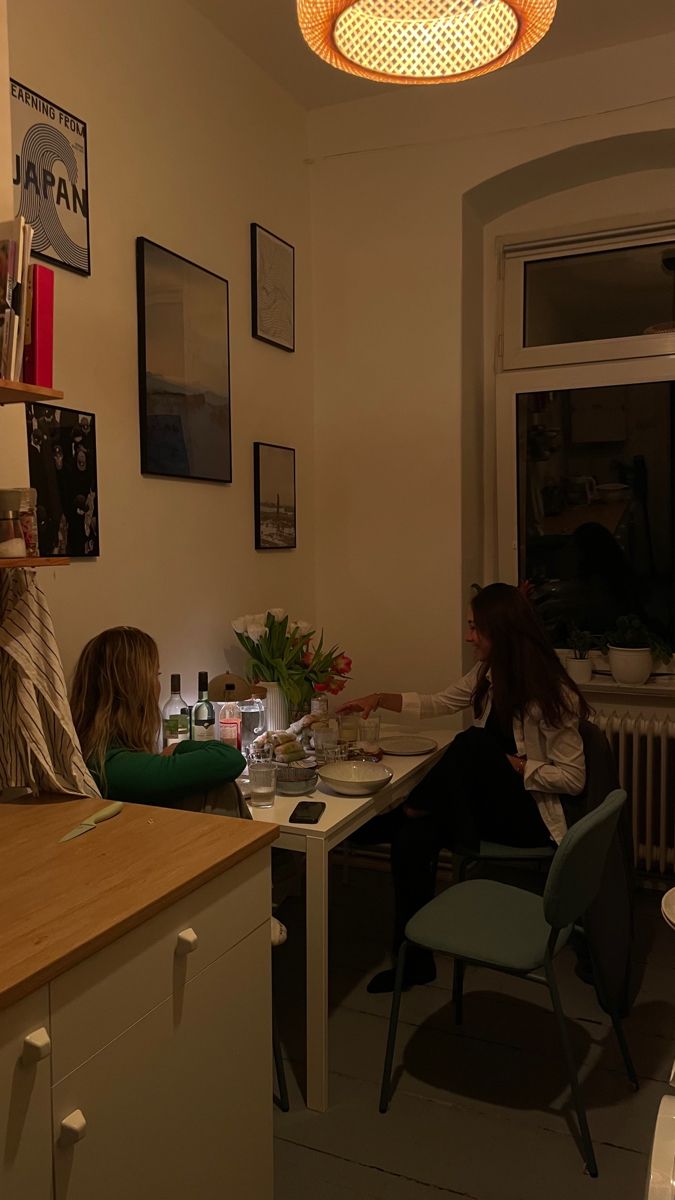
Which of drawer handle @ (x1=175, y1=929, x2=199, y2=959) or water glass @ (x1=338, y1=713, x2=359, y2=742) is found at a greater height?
water glass @ (x1=338, y1=713, x2=359, y2=742)

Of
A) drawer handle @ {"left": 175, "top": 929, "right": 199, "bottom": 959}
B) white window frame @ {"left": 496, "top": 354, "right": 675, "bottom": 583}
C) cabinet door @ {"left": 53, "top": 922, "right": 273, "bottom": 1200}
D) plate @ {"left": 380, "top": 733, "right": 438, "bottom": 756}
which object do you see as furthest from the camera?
white window frame @ {"left": 496, "top": 354, "right": 675, "bottom": 583}

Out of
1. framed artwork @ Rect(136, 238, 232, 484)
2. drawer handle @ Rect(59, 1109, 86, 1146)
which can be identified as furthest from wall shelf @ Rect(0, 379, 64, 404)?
drawer handle @ Rect(59, 1109, 86, 1146)

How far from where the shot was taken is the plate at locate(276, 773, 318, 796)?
2.33m

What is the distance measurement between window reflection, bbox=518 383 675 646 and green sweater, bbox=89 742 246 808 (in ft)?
6.97

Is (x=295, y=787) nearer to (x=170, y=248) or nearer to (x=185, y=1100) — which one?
(x=185, y=1100)

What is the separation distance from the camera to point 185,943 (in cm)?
131

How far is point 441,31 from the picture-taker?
5.33ft

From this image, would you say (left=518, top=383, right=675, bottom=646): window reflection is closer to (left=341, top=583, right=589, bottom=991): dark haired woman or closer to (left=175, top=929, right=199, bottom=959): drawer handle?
(left=341, top=583, right=589, bottom=991): dark haired woman

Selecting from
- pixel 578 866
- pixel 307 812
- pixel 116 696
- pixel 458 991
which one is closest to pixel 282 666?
pixel 307 812

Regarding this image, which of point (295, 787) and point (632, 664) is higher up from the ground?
point (632, 664)

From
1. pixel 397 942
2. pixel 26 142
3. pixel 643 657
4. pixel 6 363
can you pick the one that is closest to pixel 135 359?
pixel 26 142

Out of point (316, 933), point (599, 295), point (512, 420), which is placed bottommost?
point (316, 933)

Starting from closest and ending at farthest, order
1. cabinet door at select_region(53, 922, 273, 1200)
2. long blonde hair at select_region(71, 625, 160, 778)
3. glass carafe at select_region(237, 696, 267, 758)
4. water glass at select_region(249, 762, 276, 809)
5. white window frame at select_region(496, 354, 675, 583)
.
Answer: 1. cabinet door at select_region(53, 922, 273, 1200)
2. long blonde hair at select_region(71, 625, 160, 778)
3. water glass at select_region(249, 762, 276, 809)
4. glass carafe at select_region(237, 696, 267, 758)
5. white window frame at select_region(496, 354, 675, 583)

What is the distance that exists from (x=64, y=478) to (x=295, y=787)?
100 centimetres
